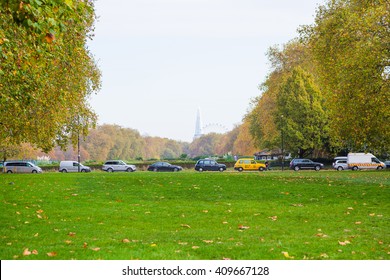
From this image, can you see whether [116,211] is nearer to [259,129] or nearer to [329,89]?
[329,89]

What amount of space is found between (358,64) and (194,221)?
44.3 feet

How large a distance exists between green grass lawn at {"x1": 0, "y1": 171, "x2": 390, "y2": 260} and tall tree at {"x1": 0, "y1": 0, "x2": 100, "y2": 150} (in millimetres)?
4283

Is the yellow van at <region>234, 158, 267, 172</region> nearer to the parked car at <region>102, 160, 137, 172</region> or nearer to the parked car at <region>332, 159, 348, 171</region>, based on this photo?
the parked car at <region>332, 159, 348, 171</region>

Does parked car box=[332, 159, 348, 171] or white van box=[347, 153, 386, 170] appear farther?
parked car box=[332, 159, 348, 171]

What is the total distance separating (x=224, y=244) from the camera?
11758 millimetres

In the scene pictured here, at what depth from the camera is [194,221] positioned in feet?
56.2

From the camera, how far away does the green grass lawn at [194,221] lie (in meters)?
10.9

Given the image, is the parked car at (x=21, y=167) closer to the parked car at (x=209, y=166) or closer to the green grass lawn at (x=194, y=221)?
the parked car at (x=209, y=166)

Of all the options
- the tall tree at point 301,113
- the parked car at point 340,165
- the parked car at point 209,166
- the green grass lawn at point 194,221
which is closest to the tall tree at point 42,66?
the green grass lawn at point 194,221

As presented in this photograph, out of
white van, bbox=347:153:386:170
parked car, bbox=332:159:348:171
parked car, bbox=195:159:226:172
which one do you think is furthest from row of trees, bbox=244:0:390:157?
parked car, bbox=195:159:226:172

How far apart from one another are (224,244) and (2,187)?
19273 mm

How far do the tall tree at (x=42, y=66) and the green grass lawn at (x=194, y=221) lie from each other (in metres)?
4.28

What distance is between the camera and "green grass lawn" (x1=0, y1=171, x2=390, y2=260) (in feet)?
35.8

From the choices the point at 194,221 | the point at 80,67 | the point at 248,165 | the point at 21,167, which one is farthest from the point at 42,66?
the point at 21,167
